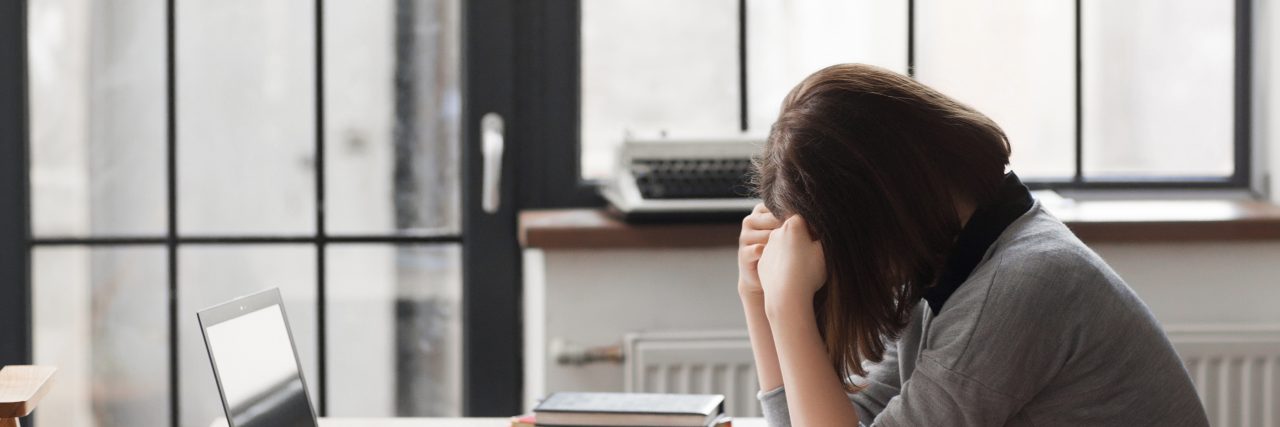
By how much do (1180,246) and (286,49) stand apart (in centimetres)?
173

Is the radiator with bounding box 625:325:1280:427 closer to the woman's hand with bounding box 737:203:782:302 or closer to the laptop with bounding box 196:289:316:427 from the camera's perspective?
the woman's hand with bounding box 737:203:782:302

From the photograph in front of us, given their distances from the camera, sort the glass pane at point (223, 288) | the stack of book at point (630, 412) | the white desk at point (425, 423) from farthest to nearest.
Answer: the glass pane at point (223, 288), the white desk at point (425, 423), the stack of book at point (630, 412)

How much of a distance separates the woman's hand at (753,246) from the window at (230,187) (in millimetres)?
1051

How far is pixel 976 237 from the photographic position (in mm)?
1281

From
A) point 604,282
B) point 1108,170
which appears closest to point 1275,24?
point 1108,170

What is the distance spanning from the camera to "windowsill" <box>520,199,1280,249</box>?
2.19 meters

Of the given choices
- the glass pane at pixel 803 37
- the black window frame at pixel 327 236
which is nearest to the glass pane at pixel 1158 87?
the glass pane at pixel 803 37

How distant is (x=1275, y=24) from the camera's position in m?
2.48

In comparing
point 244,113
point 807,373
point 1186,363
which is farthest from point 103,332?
point 1186,363

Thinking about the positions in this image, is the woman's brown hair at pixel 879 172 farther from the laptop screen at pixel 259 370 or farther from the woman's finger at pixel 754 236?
the laptop screen at pixel 259 370

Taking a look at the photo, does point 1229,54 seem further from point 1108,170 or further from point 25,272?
point 25,272

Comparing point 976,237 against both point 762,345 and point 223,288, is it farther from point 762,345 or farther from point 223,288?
point 223,288

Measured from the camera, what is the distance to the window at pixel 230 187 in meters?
2.39

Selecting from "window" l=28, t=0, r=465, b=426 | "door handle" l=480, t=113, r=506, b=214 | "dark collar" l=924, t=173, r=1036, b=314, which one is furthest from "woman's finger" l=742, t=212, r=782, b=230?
"window" l=28, t=0, r=465, b=426
